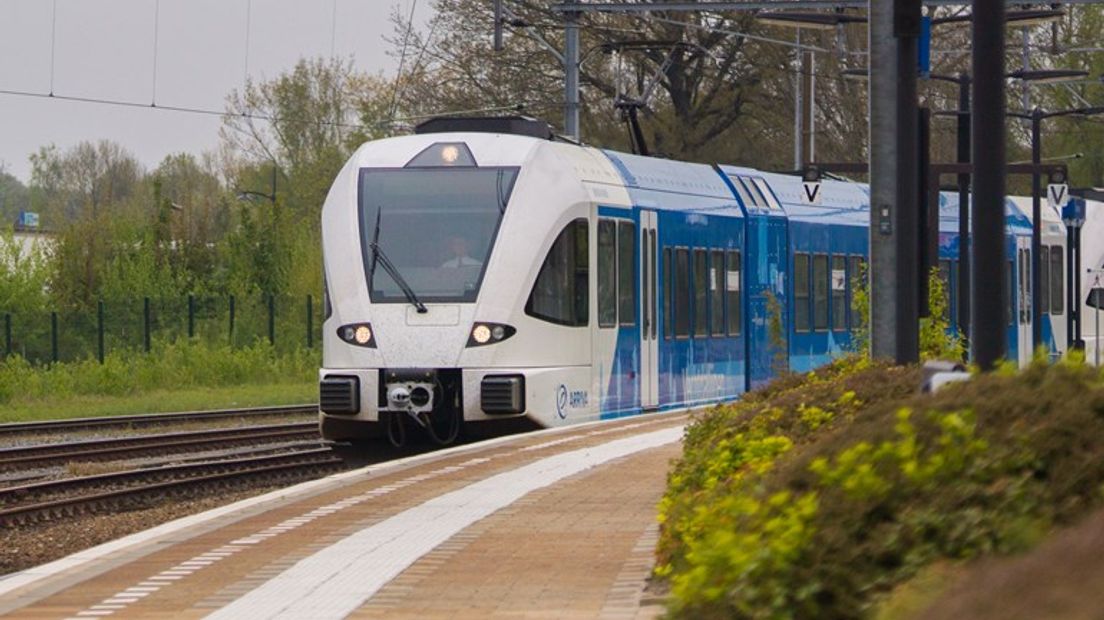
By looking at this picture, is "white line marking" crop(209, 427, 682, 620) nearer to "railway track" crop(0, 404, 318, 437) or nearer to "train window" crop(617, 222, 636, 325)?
"train window" crop(617, 222, 636, 325)

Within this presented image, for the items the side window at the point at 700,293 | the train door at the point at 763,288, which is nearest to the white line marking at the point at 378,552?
the side window at the point at 700,293

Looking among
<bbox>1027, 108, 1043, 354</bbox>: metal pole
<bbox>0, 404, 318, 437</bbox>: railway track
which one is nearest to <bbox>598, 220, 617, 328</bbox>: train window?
<bbox>0, 404, 318, 437</bbox>: railway track

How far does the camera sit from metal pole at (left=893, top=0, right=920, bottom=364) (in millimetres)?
14586

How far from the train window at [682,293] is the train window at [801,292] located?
398 cm

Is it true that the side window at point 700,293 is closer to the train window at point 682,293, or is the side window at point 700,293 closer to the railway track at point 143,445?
the train window at point 682,293

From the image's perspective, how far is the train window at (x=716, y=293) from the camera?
27.8 metres

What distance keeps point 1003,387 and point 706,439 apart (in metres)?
5.17

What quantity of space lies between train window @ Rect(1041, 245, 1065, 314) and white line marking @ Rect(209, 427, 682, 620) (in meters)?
21.6

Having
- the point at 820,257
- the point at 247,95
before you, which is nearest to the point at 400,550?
the point at 820,257

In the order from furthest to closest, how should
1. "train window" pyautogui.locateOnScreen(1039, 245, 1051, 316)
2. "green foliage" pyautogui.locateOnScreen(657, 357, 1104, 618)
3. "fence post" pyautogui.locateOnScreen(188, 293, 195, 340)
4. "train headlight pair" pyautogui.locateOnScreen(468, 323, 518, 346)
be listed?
"fence post" pyautogui.locateOnScreen(188, 293, 195, 340)
"train window" pyautogui.locateOnScreen(1039, 245, 1051, 316)
"train headlight pair" pyautogui.locateOnScreen(468, 323, 518, 346)
"green foliage" pyautogui.locateOnScreen(657, 357, 1104, 618)

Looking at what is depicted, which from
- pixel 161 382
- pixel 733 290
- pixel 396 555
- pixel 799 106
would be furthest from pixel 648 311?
pixel 799 106

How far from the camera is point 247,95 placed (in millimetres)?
87688

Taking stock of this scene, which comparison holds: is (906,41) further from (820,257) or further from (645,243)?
(820,257)

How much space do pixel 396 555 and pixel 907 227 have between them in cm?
469
